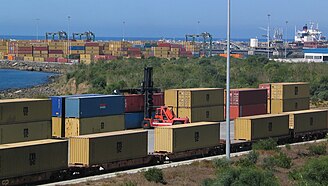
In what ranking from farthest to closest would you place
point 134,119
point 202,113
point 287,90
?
point 287,90
point 202,113
point 134,119

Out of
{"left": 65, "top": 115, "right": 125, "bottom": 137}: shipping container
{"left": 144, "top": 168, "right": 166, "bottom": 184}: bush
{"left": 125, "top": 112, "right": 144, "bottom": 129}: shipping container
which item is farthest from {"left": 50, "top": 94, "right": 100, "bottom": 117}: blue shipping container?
{"left": 144, "top": 168, "right": 166, "bottom": 184}: bush

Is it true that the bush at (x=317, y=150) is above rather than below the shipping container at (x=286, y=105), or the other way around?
below

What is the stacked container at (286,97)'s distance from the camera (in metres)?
58.1

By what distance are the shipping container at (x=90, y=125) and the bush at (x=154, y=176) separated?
1048 cm

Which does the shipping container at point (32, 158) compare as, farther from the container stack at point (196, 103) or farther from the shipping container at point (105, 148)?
the container stack at point (196, 103)

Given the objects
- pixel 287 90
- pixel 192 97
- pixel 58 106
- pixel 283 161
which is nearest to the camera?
pixel 283 161

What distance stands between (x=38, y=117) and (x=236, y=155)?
36.9 ft

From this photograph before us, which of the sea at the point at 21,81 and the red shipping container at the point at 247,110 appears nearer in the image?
the red shipping container at the point at 247,110

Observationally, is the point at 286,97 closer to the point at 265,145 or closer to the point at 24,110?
the point at 265,145

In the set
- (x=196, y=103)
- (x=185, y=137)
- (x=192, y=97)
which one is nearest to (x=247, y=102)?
(x=196, y=103)

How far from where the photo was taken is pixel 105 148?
33.6m

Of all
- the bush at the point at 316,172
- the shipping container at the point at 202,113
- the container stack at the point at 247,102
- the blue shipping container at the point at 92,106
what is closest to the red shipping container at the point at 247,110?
the container stack at the point at 247,102

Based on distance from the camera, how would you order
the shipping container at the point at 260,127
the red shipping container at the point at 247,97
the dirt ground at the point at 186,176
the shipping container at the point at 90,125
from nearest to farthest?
the dirt ground at the point at 186,176 → the shipping container at the point at 90,125 → the shipping container at the point at 260,127 → the red shipping container at the point at 247,97

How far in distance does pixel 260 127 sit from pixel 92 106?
10.5 meters
